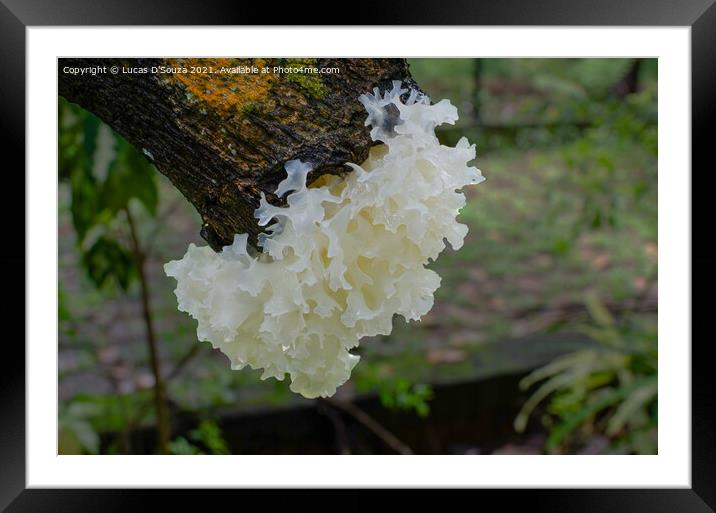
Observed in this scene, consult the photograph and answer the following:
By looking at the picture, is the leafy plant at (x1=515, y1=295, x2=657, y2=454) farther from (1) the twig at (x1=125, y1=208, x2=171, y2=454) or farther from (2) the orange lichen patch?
(2) the orange lichen patch

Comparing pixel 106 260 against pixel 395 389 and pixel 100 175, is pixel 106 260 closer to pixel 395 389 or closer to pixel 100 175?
pixel 100 175

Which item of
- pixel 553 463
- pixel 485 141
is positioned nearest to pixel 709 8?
pixel 553 463

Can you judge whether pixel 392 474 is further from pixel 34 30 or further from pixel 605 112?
pixel 605 112

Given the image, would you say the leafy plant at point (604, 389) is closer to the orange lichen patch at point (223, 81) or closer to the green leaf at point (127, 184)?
the green leaf at point (127, 184)

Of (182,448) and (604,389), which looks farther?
(604,389)

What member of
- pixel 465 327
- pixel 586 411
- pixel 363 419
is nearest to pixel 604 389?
pixel 586 411

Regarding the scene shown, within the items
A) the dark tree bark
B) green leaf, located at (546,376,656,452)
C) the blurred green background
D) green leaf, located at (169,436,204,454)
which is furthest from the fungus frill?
green leaf, located at (546,376,656,452)
